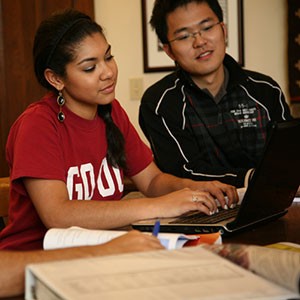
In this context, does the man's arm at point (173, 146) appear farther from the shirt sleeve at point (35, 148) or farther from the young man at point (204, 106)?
the shirt sleeve at point (35, 148)

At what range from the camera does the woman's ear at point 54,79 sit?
74.7 inches

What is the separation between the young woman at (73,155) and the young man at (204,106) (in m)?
0.40

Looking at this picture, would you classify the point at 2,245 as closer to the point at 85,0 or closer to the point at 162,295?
the point at 162,295

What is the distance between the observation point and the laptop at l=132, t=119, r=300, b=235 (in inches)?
56.6

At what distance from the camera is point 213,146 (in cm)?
240

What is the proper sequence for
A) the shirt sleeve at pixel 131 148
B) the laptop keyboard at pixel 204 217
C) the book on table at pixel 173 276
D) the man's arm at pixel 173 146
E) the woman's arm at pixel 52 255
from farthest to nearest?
1. the man's arm at pixel 173 146
2. the shirt sleeve at pixel 131 148
3. the laptop keyboard at pixel 204 217
4. the woman's arm at pixel 52 255
5. the book on table at pixel 173 276

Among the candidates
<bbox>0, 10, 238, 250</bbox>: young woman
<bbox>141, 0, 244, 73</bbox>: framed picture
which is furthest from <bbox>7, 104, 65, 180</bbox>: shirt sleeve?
<bbox>141, 0, 244, 73</bbox>: framed picture

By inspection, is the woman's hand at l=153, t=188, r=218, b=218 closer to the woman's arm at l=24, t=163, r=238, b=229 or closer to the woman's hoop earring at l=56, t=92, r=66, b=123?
the woman's arm at l=24, t=163, r=238, b=229

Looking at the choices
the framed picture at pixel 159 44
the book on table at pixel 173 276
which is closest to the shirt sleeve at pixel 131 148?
the book on table at pixel 173 276

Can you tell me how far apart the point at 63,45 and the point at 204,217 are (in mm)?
610

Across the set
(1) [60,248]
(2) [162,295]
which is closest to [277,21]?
(1) [60,248]

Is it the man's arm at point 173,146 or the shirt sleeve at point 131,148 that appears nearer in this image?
the shirt sleeve at point 131,148

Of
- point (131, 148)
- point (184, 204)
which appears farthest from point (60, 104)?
point (184, 204)

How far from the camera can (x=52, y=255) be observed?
3.64 feet
